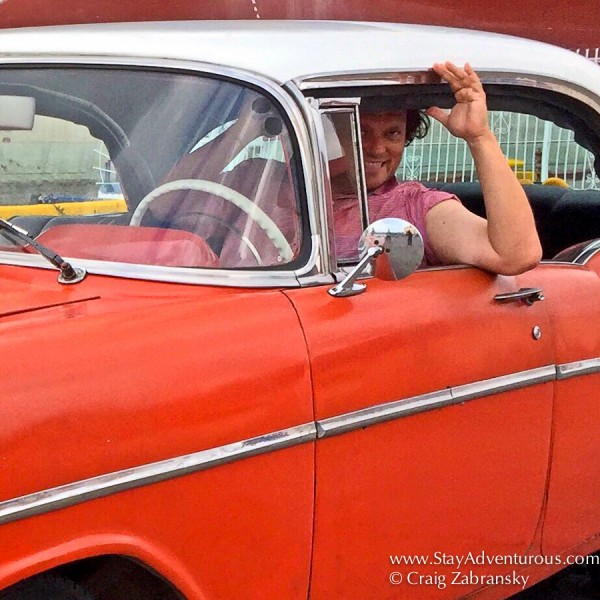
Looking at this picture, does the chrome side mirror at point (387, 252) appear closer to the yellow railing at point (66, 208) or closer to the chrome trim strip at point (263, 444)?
the chrome trim strip at point (263, 444)

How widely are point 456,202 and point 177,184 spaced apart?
76cm

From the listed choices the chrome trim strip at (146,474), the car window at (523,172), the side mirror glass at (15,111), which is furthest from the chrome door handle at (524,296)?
the side mirror glass at (15,111)

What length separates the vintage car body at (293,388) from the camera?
1.65 m

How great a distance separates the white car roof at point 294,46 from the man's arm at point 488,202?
132 millimetres

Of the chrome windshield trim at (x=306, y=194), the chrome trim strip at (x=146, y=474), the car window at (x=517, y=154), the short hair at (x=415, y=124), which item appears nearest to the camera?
the chrome trim strip at (x=146, y=474)

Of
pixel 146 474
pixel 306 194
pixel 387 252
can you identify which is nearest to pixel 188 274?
pixel 306 194

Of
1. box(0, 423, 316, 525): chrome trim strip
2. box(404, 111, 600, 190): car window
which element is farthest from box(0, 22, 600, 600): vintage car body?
box(404, 111, 600, 190): car window

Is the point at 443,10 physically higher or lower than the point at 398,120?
higher

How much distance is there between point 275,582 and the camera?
6.30 ft

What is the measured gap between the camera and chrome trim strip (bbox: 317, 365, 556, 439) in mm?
1971

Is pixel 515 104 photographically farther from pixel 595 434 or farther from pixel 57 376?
pixel 57 376

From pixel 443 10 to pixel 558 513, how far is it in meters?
1.92

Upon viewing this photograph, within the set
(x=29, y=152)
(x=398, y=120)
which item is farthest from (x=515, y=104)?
(x=29, y=152)

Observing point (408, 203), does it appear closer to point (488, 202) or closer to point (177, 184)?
point (488, 202)
